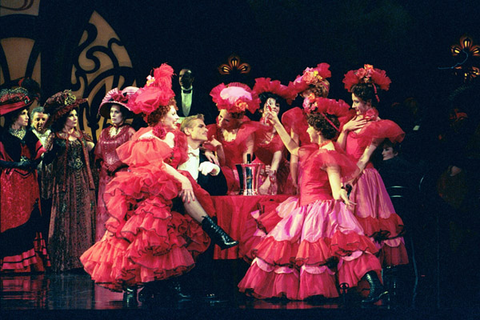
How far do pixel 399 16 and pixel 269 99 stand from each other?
182 centimetres

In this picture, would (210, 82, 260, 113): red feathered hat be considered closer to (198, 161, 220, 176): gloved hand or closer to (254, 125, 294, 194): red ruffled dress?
(254, 125, 294, 194): red ruffled dress

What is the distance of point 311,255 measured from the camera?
4.68 meters

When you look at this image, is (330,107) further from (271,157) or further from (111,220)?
(111,220)

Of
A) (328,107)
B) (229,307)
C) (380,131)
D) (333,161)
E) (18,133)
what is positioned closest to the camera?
(229,307)

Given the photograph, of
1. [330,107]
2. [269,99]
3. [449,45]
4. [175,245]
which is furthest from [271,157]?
[449,45]

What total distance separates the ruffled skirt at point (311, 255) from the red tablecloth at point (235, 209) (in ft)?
0.86

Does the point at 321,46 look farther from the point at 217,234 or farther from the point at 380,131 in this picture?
the point at 217,234

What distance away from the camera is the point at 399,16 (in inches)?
269

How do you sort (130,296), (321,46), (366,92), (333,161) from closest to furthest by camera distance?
(333,161) < (130,296) < (366,92) < (321,46)

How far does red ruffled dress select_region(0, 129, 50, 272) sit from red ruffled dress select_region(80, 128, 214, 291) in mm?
2358

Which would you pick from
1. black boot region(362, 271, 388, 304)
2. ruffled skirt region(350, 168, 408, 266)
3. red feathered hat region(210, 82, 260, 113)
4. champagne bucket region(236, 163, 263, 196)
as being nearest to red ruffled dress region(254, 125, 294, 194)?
red feathered hat region(210, 82, 260, 113)

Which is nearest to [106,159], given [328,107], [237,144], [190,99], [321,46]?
[190,99]

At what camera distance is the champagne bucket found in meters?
5.26

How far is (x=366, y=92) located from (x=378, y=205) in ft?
2.76
